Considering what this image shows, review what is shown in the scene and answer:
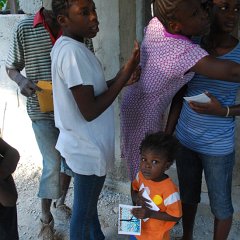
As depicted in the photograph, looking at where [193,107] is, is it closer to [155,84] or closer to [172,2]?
[155,84]

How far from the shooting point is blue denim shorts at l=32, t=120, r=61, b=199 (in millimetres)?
2604

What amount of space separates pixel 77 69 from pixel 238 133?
171 cm

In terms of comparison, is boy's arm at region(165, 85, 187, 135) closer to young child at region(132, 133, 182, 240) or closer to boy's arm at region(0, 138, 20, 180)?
young child at region(132, 133, 182, 240)

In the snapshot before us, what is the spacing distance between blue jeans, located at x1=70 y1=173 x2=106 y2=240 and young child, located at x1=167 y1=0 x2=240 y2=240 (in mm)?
547

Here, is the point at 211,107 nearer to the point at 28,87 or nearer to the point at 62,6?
the point at 62,6

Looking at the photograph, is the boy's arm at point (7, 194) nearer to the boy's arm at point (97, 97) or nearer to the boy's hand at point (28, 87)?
the boy's arm at point (97, 97)

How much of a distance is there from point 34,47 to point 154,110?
99 centimetres

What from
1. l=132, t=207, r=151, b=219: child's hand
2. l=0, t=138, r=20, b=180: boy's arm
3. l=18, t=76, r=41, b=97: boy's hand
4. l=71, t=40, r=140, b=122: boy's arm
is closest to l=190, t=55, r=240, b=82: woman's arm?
l=71, t=40, r=140, b=122: boy's arm

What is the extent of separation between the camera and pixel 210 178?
2104 millimetres

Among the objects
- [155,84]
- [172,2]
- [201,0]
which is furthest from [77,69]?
[201,0]

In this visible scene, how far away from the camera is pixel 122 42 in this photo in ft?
9.62

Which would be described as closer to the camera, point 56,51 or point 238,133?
point 56,51

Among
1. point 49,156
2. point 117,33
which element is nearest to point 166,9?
point 117,33

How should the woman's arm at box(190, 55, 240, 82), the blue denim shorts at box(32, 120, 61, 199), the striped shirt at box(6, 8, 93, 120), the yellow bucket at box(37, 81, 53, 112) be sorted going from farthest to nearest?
1. the blue denim shorts at box(32, 120, 61, 199)
2. the striped shirt at box(6, 8, 93, 120)
3. the yellow bucket at box(37, 81, 53, 112)
4. the woman's arm at box(190, 55, 240, 82)
